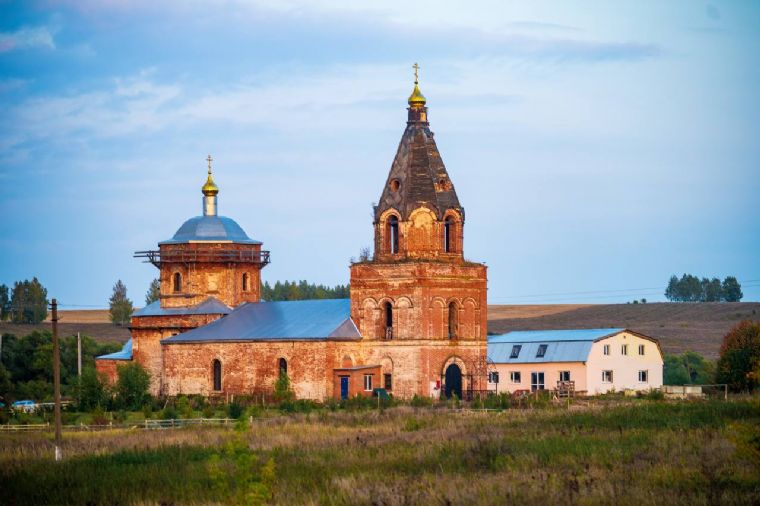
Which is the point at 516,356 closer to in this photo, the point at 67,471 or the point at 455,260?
the point at 455,260

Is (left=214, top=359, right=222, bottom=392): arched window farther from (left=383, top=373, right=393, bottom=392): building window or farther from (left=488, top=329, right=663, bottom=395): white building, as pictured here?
(left=488, top=329, right=663, bottom=395): white building

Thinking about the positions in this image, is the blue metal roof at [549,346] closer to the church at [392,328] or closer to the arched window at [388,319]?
the church at [392,328]

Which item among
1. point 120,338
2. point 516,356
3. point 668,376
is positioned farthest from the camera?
point 120,338

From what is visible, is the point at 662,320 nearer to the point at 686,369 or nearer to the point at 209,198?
the point at 686,369

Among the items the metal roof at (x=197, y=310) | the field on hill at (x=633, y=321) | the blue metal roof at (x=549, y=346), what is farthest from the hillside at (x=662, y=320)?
the metal roof at (x=197, y=310)

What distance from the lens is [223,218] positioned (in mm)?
A: 65188

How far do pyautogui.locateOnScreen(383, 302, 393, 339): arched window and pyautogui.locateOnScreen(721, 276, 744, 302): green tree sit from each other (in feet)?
245

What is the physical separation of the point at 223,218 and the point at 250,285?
3334 mm

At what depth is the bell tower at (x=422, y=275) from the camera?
55.2 m

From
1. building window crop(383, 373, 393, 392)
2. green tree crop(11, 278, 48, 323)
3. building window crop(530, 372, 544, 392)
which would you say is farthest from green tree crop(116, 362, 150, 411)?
green tree crop(11, 278, 48, 323)

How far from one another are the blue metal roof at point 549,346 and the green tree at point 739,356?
20.4 ft

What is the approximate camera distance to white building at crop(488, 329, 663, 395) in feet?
201

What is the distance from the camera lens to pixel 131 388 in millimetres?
58156

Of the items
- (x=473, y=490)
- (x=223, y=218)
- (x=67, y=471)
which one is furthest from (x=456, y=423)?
(x=223, y=218)
